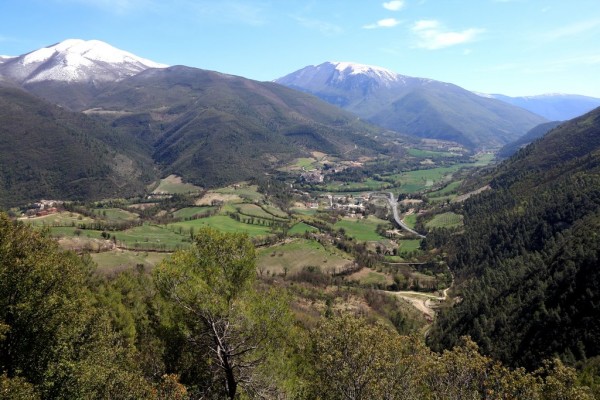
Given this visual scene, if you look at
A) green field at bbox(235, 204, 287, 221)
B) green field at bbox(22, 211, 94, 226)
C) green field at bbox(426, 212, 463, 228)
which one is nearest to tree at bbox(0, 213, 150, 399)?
green field at bbox(22, 211, 94, 226)

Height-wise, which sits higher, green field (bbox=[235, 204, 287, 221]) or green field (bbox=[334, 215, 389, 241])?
green field (bbox=[235, 204, 287, 221])

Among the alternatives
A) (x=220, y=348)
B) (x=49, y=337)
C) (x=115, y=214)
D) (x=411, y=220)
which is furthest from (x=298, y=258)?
(x=49, y=337)

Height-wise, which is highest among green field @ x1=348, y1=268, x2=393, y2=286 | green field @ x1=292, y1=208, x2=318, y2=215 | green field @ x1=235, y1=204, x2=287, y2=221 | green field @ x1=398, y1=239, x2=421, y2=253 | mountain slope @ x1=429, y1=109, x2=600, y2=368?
mountain slope @ x1=429, y1=109, x2=600, y2=368

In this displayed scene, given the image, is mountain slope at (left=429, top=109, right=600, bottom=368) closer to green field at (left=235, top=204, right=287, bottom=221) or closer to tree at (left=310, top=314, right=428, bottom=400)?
tree at (left=310, top=314, right=428, bottom=400)

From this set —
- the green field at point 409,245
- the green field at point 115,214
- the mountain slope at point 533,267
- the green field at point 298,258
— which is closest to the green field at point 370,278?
the green field at point 298,258

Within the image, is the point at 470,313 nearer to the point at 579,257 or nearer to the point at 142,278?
the point at 579,257

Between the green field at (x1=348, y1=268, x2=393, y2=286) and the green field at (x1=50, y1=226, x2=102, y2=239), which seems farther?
the green field at (x1=348, y1=268, x2=393, y2=286)
